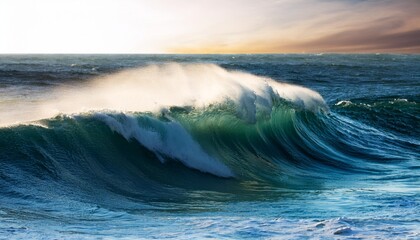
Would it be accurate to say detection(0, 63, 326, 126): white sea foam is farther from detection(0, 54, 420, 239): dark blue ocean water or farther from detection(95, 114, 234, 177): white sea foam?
detection(95, 114, 234, 177): white sea foam

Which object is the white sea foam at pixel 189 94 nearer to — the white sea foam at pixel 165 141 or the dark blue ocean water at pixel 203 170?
the dark blue ocean water at pixel 203 170

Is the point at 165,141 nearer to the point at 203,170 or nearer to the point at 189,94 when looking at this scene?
the point at 203,170

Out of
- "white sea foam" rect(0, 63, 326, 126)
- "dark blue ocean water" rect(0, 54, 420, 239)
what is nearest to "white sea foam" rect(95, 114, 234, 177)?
"dark blue ocean water" rect(0, 54, 420, 239)

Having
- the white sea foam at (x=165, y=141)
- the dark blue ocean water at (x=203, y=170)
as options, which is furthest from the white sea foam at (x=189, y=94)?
the white sea foam at (x=165, y=141)

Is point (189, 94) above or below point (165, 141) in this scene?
above

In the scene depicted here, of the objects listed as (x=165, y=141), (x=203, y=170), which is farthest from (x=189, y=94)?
(x=203, y=170)

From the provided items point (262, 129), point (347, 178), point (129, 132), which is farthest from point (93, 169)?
point (262, 129)
